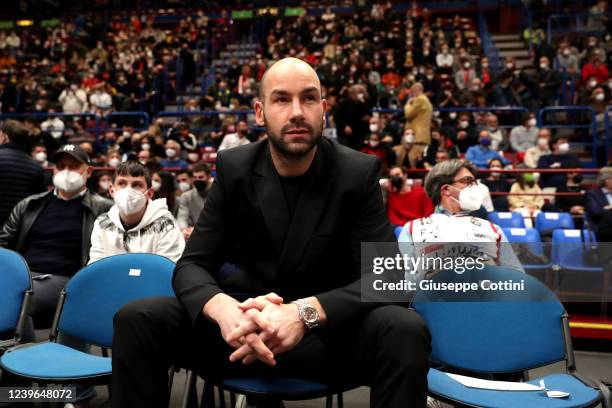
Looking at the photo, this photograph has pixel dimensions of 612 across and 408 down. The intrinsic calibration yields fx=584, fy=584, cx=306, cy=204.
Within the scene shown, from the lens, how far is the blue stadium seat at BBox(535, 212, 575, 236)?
5.09 m

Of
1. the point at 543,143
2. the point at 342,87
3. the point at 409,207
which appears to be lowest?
the point at 409,207

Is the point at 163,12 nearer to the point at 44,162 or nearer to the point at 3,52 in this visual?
the point at 3,52

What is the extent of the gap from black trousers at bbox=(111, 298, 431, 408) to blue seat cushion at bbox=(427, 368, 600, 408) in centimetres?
34

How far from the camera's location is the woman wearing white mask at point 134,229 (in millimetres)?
3102

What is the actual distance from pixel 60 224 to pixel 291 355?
2.27 meters

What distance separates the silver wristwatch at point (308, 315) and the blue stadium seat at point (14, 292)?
1447mm

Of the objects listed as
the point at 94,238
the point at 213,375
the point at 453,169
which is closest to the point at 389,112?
the point at 453,169

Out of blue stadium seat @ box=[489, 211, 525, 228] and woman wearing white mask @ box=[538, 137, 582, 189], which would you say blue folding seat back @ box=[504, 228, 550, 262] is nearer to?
blue stadium seat @ box=[489, 211, 525, 228]

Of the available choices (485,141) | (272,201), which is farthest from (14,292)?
(485,141)

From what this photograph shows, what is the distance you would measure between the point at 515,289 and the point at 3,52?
16788mm

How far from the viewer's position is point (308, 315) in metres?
1.61

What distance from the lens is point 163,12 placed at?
1734 cm

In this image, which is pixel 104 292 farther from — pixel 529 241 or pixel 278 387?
pixel 529 241

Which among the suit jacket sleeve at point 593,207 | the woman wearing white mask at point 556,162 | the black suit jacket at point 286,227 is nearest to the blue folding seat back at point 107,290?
the black suit jacket at point 286,227
